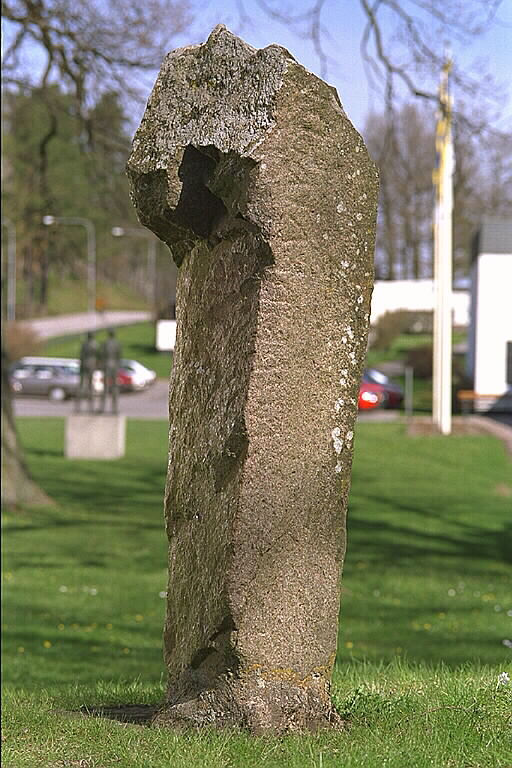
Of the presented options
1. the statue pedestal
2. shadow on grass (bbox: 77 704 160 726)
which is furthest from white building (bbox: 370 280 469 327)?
shadow on grass (bbox: 77 704 160 726)

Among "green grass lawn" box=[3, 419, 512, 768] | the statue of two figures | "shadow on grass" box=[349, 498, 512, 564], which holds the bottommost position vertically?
"shadow on grass" box=[349, 498, 512, 564]

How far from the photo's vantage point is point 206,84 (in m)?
3.96

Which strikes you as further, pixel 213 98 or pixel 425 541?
pixel 425 541

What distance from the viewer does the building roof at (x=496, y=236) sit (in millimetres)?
17719

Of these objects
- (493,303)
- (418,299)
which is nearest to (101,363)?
(418,299)

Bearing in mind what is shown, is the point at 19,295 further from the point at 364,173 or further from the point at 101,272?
the point at 364,173

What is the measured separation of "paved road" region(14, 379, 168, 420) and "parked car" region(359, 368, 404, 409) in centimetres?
661

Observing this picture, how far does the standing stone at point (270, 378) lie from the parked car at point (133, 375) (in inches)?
1452

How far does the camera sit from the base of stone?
3.73 m

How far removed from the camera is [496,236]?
19.1 metres

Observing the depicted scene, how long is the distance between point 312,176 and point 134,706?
2.29 m

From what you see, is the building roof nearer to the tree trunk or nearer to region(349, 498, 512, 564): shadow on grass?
region(349, 498, 512, 564): shadow on grass

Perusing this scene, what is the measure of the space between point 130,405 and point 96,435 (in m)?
16.4

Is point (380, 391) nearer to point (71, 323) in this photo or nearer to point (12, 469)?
point (12, 469)
